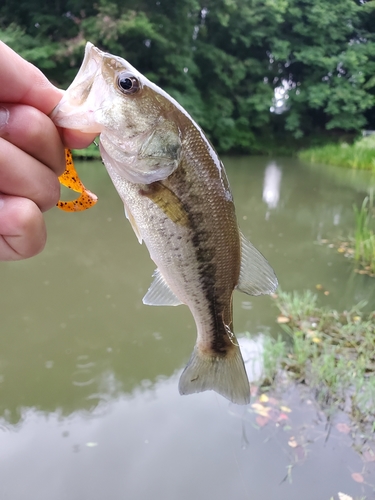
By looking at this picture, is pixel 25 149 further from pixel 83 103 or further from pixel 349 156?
pixel 349 156

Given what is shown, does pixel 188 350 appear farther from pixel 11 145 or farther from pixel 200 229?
pixel 11 145

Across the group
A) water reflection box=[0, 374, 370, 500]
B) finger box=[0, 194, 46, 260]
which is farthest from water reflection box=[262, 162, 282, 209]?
finger box=[0, 194, 46, 260]

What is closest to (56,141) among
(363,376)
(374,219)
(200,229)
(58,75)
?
(200,229)

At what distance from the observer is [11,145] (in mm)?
1044

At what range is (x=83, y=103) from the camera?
110 centimetres

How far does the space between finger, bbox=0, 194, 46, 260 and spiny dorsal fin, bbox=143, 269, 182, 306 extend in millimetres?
387

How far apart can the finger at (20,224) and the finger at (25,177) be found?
3 centimetres

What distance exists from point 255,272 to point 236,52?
22.3 m

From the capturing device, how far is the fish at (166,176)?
3.69ft

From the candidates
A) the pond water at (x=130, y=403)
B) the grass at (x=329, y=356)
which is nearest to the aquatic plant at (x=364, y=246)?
the pond water at (x=130, y=403)

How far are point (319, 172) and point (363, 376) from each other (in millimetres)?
11749

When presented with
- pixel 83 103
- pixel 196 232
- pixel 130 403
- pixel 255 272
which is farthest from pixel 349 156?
pixel 83 103

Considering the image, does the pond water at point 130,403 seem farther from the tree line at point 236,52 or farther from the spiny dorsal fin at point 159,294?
the tree line at point 236,52

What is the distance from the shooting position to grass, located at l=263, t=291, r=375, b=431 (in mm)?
2811
